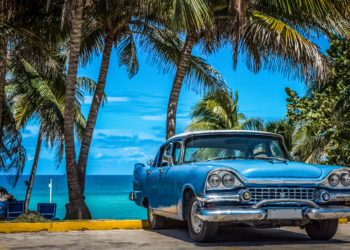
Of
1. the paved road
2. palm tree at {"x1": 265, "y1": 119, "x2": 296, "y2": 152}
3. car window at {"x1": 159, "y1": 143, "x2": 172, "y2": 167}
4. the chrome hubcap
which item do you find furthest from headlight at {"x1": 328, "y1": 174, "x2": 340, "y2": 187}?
palm tree at {"x1": 265, "y1": 119, "x2": 296, "y2": 152}

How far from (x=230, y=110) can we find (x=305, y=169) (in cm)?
2594

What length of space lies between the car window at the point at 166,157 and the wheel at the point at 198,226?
126 cm

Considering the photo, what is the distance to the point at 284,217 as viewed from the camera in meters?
7.73

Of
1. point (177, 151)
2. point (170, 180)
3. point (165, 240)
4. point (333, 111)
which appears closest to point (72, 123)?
point (177, 151)

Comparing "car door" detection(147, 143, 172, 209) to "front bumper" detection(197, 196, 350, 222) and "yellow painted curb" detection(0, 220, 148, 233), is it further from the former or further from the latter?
"front bumper" detection(197, 196, 350, 222)

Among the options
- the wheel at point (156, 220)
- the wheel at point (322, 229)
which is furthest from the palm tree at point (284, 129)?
the wheel at point (322, 229)

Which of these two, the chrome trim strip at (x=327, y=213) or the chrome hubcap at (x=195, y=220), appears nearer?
the chrome trim strip at (x=327, y=213)

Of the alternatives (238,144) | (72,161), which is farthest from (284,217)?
(72,161)

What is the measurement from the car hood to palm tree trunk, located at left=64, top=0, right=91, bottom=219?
21.0 feet

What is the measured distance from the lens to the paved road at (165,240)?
7941mm

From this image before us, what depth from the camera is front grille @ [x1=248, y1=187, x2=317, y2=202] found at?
7816 millimetres

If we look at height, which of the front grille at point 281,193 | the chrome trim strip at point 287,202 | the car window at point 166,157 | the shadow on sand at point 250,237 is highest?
the car window at point 166,157

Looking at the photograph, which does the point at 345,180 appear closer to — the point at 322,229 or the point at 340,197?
the point at 340,197

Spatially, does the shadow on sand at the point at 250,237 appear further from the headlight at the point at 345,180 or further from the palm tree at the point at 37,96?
the palm tree at the point at 37,96
